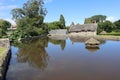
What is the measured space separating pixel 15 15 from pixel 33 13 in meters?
5.95

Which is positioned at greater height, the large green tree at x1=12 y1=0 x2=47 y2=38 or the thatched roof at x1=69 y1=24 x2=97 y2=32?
the large green tree at x1=12 y1=0 x2=47 y2=38

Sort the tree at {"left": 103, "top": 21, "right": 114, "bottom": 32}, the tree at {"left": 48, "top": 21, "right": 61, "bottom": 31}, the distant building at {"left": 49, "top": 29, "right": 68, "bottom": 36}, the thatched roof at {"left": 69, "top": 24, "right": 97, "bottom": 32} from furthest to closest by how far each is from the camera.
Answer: the tree at {"left": 48, "top": 21, "right": 61, "bottom": 31} → the distant building at {"left": 49, "top": 29, "right": 68, "bottom": 36} → the tree at {"left": 103, "top": 21, "right": 114, "bottom": 32} → the thatched roof at {"left": 69, "top": 24, "right": 97, "bottom": 32}

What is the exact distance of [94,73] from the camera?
45.5ft

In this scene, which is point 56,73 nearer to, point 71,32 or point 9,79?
point 9,79

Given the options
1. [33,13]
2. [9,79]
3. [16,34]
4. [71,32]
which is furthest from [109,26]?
[9,79]

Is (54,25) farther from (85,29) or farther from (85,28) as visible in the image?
(85,29)

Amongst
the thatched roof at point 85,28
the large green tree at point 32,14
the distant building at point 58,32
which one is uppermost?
the large green tree at point 32,14

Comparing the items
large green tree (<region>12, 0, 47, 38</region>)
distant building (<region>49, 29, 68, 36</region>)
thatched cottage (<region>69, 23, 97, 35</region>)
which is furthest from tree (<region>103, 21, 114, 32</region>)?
large green tree (<region>12, 0, 47, 38</region>)

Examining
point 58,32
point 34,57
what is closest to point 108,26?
point 58,32

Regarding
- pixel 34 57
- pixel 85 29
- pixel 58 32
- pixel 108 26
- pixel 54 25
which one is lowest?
pixel 58 32

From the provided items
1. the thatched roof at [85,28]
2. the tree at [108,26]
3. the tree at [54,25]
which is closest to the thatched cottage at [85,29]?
the thatched roof at [85,28]

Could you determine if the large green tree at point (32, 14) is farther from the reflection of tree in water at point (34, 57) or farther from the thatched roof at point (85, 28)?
the reflection of tree in water at point (34, 57)

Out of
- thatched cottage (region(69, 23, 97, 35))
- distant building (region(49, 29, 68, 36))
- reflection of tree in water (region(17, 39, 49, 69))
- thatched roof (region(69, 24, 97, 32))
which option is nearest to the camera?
reflection of tree in water (region(17, 39, 49, 69))

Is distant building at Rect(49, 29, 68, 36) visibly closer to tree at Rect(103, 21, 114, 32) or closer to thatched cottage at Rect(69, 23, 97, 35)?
thatched cottage at Rect(69, 23, 97, 35)
